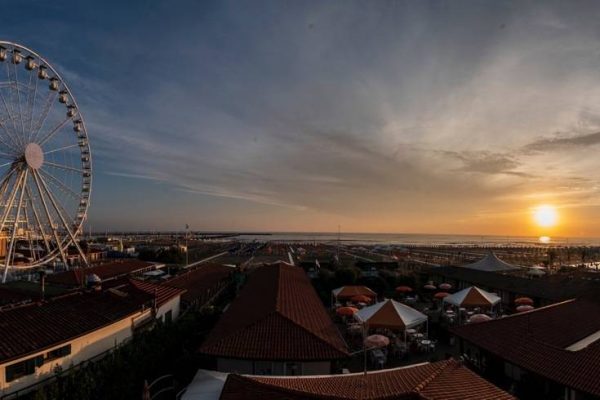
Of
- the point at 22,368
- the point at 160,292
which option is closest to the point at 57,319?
the point at 22,368

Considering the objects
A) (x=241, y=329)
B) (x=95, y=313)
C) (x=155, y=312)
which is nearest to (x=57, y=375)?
(x=95, y=313)

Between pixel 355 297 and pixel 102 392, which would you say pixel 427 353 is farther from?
pixel 102 392

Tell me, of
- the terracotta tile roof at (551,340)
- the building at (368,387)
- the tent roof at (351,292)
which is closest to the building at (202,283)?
the tent roof at (351,292)

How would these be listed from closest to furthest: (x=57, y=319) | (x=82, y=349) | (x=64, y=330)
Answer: (x=64, y=330) → (x=82, y=349) → (x=57, y=319)

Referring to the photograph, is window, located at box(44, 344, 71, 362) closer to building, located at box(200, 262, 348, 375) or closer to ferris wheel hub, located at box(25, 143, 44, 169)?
building, located at box(200, 262, 348, 375)

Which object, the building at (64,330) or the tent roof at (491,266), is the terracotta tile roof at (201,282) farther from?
the tent roof at (491,266)

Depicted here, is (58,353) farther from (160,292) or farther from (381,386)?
(381,386)

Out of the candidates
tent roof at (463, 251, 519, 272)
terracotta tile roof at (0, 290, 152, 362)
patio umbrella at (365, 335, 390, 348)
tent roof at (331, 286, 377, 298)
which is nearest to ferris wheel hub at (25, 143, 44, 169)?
terracotta tile roof at (0, 290, 152, 362)
